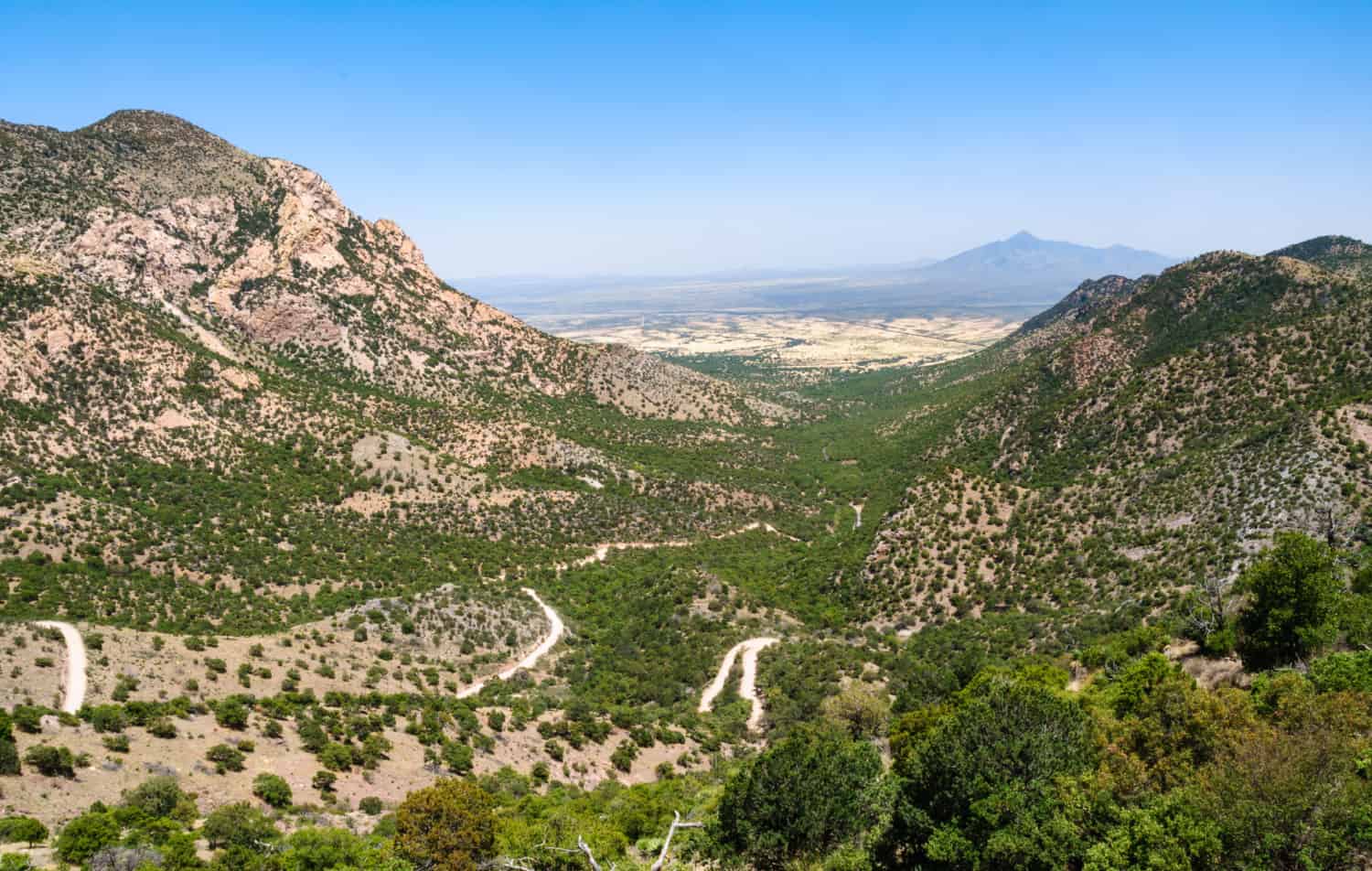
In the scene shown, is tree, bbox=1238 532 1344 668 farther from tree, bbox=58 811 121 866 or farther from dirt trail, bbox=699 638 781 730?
tree, bbox=58 811 121 866

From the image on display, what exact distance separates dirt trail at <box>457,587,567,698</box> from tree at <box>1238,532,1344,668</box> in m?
37.6

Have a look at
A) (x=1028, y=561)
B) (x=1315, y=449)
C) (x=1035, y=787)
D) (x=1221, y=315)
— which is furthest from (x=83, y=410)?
(x=1221, y=315)

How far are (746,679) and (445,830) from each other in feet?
88.3

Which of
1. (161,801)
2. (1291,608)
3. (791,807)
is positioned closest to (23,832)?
(161,801)

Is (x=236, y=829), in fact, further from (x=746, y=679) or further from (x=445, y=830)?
(x=746, y=679)

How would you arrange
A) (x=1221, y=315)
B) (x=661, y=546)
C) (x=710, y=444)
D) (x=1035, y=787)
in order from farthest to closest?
(x=710, y=444), (x=1221, y=315), (x=661, y=546), (x=1035, y=787)

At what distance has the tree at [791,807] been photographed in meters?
21.0

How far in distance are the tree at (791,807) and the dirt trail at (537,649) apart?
23.0 meters

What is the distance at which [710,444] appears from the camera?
9562cm

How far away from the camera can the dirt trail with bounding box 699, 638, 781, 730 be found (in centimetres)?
4094

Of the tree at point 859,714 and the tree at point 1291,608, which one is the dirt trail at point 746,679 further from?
the tree at point 1291,608

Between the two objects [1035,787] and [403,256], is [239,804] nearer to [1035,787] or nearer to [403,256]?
[1035,787]

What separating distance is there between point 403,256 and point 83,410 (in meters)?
60.6

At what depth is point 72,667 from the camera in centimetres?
2911
